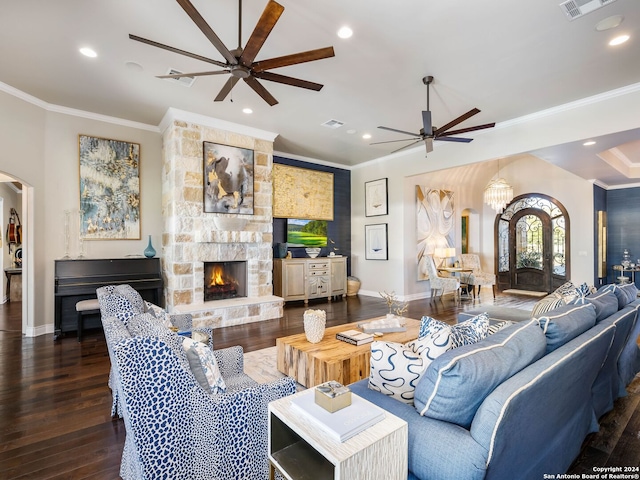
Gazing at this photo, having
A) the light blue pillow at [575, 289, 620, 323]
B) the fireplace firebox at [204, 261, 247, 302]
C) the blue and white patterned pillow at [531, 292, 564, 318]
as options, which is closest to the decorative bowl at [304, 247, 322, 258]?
the fireplace firebox at [204, 261, 247, 302]

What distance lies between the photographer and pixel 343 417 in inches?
47.4

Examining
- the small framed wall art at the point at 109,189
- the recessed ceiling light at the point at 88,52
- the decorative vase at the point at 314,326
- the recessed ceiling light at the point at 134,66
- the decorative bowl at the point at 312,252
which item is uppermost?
the recessed ceiling light at the point at 88,52

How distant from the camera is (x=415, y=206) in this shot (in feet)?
24.5

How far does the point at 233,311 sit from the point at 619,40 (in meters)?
5.74

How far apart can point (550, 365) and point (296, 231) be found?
612 centimetres

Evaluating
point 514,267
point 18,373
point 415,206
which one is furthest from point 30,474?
point 514,267

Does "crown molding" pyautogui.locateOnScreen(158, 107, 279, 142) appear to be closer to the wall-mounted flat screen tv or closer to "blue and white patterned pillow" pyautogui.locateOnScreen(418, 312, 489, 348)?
the wall-mounted flat screen tv

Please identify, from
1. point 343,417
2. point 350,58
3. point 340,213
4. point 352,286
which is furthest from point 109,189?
point 343,417

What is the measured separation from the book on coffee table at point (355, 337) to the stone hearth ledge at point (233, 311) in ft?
8.66

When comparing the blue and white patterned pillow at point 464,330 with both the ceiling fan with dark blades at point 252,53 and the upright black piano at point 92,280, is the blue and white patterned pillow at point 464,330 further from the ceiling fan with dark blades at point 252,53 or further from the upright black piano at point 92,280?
the upright black piano at point 92,280

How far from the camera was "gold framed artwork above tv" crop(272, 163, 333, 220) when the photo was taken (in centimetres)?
693

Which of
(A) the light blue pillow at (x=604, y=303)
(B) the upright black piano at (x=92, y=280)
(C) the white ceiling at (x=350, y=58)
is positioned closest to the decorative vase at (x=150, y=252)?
(B) the upright black piano at (x=92, y=280)

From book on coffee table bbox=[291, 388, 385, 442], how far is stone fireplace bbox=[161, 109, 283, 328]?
13.1 ft

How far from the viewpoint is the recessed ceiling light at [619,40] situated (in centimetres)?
312
